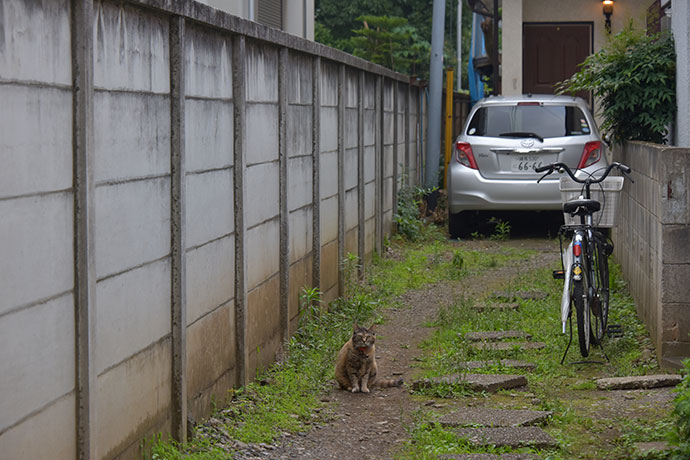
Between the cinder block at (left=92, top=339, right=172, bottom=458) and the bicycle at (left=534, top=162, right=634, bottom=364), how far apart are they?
320 centimetres

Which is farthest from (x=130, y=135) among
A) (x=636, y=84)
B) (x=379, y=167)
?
(x=379, y=167)

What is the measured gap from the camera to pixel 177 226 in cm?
518

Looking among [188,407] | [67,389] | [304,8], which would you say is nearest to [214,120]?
[188,407]

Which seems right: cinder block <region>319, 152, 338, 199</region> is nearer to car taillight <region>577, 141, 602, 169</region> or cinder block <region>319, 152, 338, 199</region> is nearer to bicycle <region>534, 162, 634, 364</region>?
bicycle <region>534, 162, 634, 364</region>

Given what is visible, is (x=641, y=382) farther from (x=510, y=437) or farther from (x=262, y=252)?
(x=262, y=252)

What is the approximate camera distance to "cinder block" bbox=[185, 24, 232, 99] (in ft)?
17.8

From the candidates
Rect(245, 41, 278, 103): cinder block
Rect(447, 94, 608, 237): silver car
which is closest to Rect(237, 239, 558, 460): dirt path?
Rect(245, 41, 278, 103): cinder block

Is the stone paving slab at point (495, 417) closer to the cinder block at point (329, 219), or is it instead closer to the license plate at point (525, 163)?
the cinder block at point (329, 219)

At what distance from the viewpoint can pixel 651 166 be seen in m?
7.58

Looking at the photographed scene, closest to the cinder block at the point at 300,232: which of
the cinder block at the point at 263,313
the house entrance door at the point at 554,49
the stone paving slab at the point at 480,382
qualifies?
the cinder block at the point at 263,313

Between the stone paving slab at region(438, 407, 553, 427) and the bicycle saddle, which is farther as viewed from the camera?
the bicycle saddle

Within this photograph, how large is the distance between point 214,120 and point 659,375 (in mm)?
3309

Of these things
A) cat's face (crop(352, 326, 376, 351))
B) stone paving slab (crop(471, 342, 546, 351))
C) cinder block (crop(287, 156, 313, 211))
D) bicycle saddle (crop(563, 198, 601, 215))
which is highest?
cinder block (crop(287, 156, 313, 211))

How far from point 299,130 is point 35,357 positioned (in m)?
4.59
